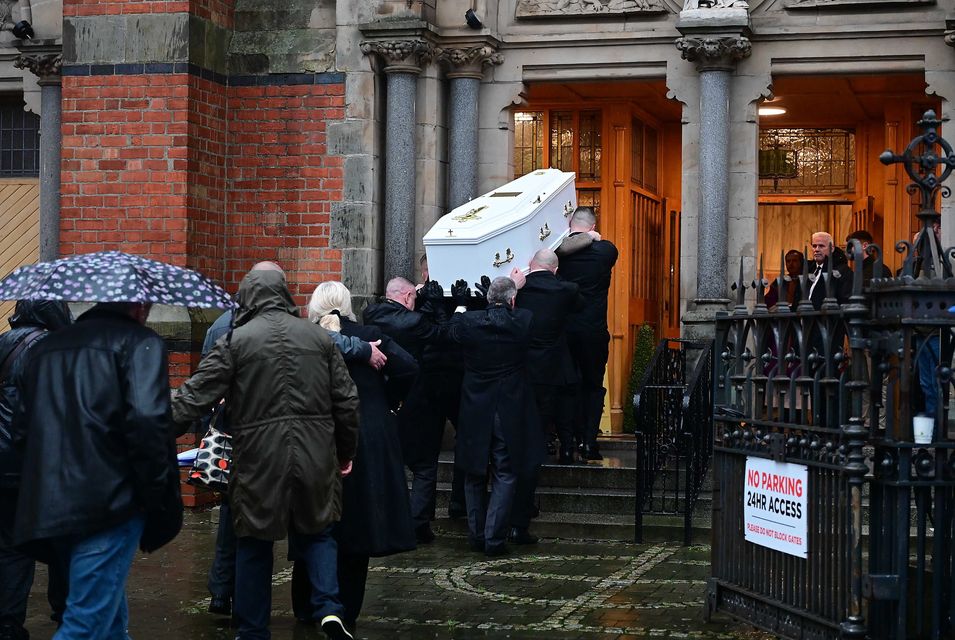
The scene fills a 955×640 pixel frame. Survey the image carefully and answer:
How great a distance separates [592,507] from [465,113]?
11.8ft

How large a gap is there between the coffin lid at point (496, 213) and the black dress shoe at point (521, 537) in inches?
75.9

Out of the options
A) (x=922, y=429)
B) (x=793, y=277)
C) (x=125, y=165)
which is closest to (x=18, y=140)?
(x=125, y=165)

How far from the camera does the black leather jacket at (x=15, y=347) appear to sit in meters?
6.73

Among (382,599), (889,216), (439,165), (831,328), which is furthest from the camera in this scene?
(889,216)

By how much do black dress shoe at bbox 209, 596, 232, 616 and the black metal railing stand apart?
3.15 m

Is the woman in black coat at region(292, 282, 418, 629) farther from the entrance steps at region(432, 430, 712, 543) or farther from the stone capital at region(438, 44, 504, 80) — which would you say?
the stone capital at region(438, 44, 504, 80)

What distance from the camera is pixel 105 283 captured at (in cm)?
577

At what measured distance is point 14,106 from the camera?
14.0m

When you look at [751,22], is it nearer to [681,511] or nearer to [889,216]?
[889,216]

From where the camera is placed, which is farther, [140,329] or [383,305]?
[383,305]

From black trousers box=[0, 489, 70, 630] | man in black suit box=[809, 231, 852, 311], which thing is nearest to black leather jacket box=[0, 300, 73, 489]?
black trousers box=[0, 489, 70, 630]

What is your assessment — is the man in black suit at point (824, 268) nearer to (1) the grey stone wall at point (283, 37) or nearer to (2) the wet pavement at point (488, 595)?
(2) the wet pavement at point (488, 595)

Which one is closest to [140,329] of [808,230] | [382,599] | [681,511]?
[382,599]

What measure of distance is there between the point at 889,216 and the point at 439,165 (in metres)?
4.32
